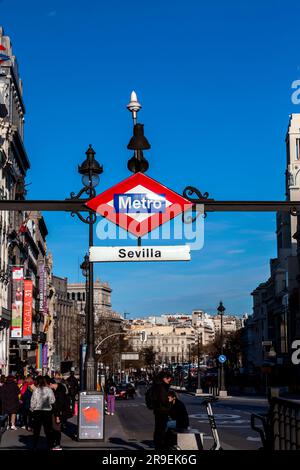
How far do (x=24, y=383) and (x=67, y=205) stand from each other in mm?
20121

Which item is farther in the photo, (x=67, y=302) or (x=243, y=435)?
(x=67, y=302)

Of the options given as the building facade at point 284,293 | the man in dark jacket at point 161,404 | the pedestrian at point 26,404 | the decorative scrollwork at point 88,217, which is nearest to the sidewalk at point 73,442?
the pedestrian at point 26,404

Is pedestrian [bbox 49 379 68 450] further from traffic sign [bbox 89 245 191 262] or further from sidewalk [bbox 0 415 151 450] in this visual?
traffic sign [bbox 89 245 191 262]

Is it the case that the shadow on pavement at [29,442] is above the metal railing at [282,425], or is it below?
below

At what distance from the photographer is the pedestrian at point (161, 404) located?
1686 cm

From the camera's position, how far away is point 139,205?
38.3 ft

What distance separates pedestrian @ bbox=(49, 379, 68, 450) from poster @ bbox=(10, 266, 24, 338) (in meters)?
47.5

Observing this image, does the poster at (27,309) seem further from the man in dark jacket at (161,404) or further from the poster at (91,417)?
the man in dark jacket at (161,404)

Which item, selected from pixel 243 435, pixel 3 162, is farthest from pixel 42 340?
pixel 243 435

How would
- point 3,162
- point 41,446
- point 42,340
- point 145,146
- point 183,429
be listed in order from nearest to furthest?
point 145,146
point 183,429
point 41,446
point 3,162
point 42,340

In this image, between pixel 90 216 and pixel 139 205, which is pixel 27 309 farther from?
pixel 139 205

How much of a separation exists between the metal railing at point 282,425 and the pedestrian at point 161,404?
5.84 meters
